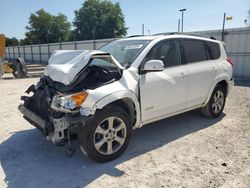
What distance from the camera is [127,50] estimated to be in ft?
14.9

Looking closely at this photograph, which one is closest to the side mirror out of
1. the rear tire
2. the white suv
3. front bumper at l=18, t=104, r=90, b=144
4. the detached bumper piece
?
the white suv

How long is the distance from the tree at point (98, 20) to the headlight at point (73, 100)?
5918cm

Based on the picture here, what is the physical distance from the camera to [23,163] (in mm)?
3811

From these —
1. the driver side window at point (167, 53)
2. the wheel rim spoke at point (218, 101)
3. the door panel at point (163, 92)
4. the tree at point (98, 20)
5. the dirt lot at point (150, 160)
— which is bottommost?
the dirt lot at point (150, 160)

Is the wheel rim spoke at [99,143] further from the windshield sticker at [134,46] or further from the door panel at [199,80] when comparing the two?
the door panel at [199,80]

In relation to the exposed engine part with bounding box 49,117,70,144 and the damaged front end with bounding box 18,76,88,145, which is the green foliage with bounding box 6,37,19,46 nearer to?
the damaged front end with bounding box 18,76,88,145

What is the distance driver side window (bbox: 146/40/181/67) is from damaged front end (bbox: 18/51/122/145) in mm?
802

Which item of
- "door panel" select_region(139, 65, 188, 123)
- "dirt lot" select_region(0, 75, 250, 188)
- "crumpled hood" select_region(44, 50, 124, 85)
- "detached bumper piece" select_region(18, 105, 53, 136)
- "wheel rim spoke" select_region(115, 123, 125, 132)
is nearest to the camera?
"dirt lot" select_region(0, 75, 250, 188)

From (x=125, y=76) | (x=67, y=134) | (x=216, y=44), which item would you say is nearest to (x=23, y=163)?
(x=67, y=134)

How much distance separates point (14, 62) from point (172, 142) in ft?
43.1

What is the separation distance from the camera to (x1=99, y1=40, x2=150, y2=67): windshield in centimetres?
426

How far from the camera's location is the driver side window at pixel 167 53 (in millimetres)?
4355

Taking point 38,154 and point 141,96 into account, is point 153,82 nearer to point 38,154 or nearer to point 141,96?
point 141,96

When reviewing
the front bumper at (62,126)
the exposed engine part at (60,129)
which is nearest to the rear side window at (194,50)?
the front bumper at (62,126)
